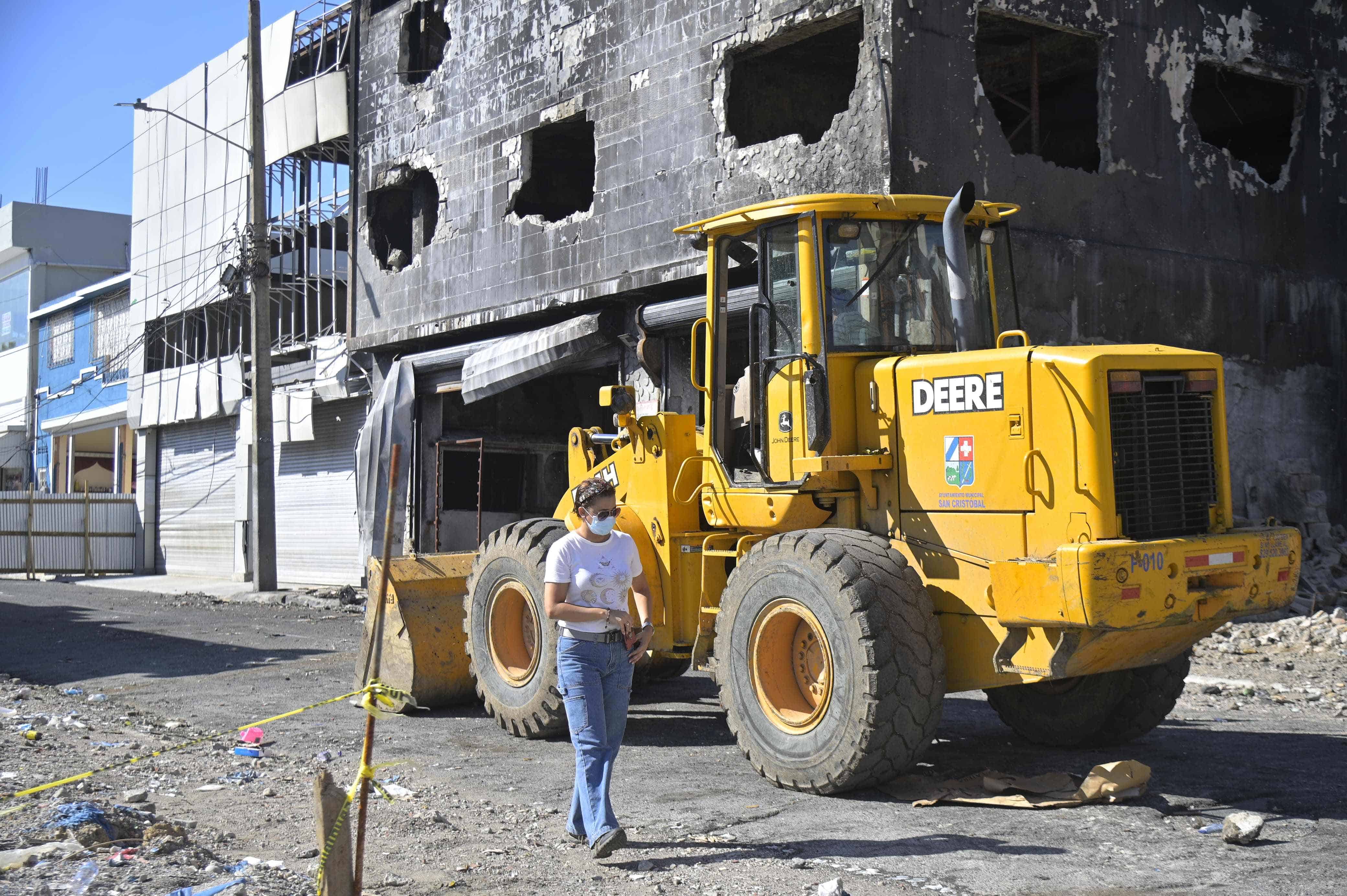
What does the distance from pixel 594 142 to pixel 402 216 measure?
6064mm

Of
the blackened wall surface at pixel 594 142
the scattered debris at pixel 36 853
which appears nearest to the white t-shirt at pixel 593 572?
the scattered debris at pixel 36 853

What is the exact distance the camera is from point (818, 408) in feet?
23.5

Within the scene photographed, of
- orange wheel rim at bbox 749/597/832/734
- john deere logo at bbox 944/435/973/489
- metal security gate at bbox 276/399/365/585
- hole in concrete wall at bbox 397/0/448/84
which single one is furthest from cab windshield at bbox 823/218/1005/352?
metal security gate at bbox 276/399/365/585

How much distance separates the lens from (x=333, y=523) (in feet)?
79.2

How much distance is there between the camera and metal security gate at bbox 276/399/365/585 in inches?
931

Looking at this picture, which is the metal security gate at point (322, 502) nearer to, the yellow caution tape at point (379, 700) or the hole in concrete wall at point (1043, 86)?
the hole in concrete wall at point (1043, 86)

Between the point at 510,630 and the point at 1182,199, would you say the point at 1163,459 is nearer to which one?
the point at 510,630

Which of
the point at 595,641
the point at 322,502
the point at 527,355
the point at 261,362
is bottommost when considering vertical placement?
the point at 595,641

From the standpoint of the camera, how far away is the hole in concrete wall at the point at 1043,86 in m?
14.4

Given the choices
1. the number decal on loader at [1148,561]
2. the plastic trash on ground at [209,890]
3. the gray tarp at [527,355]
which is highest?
the gray tarp at [527,355]

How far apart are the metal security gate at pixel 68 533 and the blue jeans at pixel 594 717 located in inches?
1094

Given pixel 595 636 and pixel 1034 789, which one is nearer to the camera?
pixel 595 636

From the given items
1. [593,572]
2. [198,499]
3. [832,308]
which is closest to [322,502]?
[198,499]

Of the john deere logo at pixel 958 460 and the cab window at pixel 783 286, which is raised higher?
the cab window at pixel 783 286
